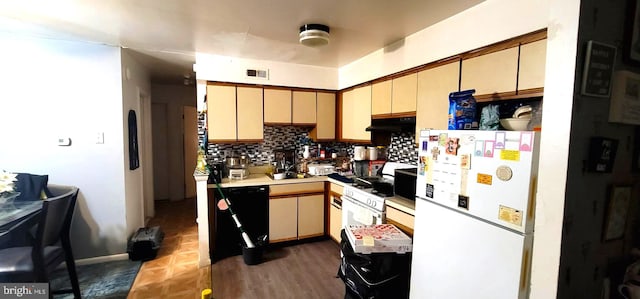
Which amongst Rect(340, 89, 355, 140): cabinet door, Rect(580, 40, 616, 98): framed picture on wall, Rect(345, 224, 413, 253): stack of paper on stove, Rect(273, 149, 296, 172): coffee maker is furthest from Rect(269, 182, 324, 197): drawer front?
Rect(580, 40, 616, 98): framed picture on wall

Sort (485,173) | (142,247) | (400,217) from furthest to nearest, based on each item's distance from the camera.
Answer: (142,247)
(400,217)
(485,173)

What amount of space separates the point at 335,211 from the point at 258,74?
6.00 feet

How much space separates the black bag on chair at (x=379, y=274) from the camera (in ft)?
5.83

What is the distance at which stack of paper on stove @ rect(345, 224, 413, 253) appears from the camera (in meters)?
1.78

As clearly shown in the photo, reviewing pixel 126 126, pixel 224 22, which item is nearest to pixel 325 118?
pixel 224 22

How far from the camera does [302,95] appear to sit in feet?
10.8

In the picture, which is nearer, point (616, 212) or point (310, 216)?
point (616, 212)

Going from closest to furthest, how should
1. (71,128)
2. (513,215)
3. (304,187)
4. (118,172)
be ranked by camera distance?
(513,215), (71,128), (118,172), (304,187)

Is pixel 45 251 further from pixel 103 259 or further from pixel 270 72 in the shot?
pixel 270 72

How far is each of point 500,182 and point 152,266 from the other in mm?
3078

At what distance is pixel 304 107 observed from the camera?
3.30 metres

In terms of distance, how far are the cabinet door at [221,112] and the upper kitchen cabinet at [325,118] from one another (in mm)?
1029

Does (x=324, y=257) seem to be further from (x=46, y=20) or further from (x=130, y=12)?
(x=46, y=20)

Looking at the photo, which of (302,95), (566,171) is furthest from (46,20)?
(566,171)
